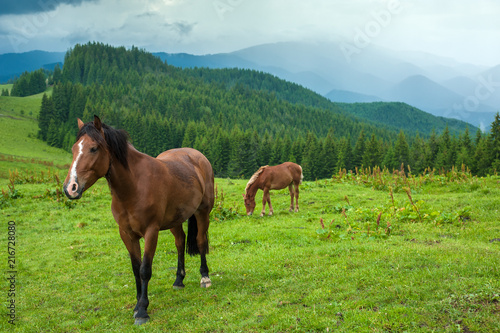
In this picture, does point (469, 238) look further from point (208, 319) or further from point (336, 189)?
point (336, 189)

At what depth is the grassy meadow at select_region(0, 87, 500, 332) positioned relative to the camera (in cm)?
538

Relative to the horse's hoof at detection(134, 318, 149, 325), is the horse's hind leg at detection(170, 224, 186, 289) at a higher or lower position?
higher

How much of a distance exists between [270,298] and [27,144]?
114 metres

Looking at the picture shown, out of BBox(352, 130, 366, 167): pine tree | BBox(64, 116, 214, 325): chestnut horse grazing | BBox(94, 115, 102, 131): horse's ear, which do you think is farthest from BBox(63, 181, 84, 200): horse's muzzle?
BBox(352, 130, 366, 167): pine tree

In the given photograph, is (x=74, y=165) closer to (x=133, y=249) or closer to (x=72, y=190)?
(x=72, y=190)

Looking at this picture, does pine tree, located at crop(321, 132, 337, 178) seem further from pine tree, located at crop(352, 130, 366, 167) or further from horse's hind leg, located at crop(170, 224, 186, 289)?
horse's hind leg, located at crop(170, 224, 186, 289)

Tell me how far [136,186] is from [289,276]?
4096mm

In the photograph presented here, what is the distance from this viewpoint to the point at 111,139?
6176 millimetres

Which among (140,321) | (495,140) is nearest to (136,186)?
(140,321)

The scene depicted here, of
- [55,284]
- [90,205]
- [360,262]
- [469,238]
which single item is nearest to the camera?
[360,262]

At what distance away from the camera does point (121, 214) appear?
21.1ft

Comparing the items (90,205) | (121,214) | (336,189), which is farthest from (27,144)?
(121,214)

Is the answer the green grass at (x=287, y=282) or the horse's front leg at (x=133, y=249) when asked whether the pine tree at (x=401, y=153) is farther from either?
the horse's front leg at (x=133, y=249)

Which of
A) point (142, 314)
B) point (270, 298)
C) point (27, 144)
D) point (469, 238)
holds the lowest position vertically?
point (27, 144)
